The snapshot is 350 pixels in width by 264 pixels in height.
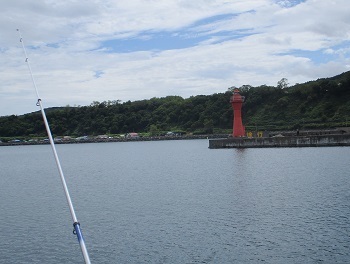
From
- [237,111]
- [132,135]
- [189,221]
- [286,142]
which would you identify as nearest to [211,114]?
[132,135]

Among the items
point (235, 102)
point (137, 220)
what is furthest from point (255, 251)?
point (235, 102)

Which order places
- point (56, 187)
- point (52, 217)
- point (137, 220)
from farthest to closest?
point (56, 187) < point (52, 217) < point (137, 220)

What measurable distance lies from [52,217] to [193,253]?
26.5 feet

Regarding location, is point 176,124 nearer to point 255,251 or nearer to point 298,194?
point 298,194

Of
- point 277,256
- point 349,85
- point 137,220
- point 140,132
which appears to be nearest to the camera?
point 277,256

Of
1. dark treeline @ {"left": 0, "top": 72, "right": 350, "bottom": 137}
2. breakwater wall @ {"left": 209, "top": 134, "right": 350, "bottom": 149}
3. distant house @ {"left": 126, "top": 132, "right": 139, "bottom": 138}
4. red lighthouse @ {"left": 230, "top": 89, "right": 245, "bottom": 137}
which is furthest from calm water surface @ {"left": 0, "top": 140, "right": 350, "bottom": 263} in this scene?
distant house @ {"left": 126, "top": 132, "right": 139, "bottom": 138}

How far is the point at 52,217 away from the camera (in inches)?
746

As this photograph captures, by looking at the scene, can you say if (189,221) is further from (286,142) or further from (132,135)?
(132,135)

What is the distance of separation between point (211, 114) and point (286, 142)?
66.6 meters

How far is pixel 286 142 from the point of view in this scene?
57281 mm

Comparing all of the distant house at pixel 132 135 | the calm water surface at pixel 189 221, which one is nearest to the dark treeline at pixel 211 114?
the distant house at pixel 132 135

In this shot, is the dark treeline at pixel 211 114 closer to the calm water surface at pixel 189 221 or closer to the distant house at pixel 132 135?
the distant house at pixel 132 135

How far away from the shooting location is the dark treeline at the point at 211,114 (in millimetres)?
98250

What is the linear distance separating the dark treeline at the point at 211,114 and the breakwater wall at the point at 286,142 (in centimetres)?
2735
